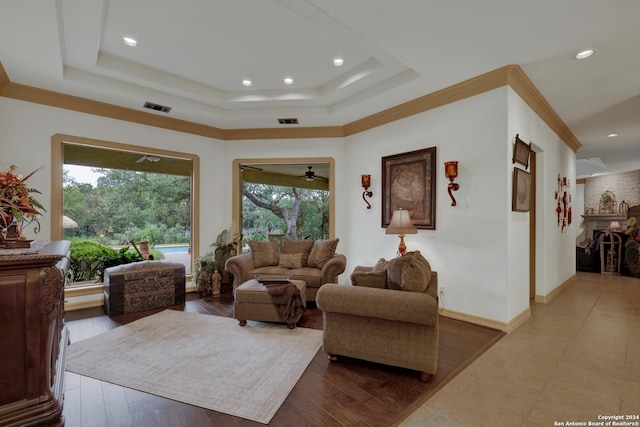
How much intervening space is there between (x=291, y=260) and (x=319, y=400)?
257 cm

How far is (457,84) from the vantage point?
3533 mm

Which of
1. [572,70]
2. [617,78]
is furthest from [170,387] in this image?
[617,78]

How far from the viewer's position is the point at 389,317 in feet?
7.12

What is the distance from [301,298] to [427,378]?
5.10 feet

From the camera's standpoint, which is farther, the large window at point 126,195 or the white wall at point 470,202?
the large window at point 126,195

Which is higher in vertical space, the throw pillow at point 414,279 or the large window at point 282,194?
the large window at point 282,194

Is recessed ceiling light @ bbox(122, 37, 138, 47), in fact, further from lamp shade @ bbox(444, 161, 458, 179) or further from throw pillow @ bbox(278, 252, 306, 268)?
lamp shade @ bbox(444, 161, 458, 179)

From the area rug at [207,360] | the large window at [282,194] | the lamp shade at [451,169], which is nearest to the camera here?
the area rug at [207,360]

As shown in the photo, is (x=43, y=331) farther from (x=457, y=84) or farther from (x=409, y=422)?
(x=457, y=84)

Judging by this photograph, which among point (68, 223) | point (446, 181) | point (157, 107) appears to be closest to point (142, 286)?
point (68, 223)

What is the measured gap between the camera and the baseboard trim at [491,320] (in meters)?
3.17

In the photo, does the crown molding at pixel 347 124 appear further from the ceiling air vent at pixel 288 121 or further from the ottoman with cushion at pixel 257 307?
the ottoman with cushion at pixel 257 307

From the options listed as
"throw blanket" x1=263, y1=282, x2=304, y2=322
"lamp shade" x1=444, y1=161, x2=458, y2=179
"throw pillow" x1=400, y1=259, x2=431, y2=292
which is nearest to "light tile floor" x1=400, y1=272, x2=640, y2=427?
"throw pillow" x1=400, y1=259, x2=431, y2=292

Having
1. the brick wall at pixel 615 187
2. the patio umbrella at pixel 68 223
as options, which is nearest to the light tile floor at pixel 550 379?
the patio umbrella at pixel 68 223
